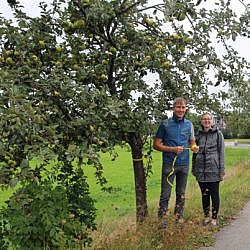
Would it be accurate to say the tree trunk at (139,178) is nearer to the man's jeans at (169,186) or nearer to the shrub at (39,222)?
the man's jeans at (169,186)

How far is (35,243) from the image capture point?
18.9 feet

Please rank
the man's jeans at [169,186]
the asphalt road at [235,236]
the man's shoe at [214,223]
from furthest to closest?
1. the man's shoe at [214,223]
2. the man's jeans at [169,186]
3. the asphalt road at [235,236]

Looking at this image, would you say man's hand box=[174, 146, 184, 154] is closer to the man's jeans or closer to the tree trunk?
the man's jeans

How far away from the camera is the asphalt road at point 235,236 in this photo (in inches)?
279

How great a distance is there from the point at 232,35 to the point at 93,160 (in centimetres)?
293

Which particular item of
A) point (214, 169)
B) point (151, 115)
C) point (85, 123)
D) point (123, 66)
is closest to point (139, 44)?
point (123, 66)

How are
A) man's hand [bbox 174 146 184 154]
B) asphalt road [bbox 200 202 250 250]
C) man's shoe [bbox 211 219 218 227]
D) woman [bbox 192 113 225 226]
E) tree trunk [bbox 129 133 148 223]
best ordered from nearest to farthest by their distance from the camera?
asphalt road [bbox 200 202 250 250] → man's hand [bbox 174 146 184 154] → tree trunk [bbox 129 133 148 223] → man's shoe [bbox 211 219 218 227] → woman [bbox 192 113 225 226]

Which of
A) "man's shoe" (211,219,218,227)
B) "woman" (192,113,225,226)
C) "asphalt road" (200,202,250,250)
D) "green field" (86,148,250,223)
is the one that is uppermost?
"woman" (192,113,225,226)

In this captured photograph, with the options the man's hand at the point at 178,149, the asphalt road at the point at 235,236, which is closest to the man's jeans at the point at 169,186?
the man's hand at the point at 178,149

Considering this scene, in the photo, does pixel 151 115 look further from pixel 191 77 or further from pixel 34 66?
pixel 34 66

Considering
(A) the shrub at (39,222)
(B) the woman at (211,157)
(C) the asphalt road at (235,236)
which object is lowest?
(C) the asphalt road at (235,236)

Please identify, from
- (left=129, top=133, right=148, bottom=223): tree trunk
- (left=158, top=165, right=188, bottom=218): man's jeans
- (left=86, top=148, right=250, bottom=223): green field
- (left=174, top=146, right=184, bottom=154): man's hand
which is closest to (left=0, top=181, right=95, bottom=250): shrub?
(left=158, top=165, right=188, bottom=218): man's jeans

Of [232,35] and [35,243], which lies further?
[232,35]

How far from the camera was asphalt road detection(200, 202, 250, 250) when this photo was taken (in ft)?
23.3
